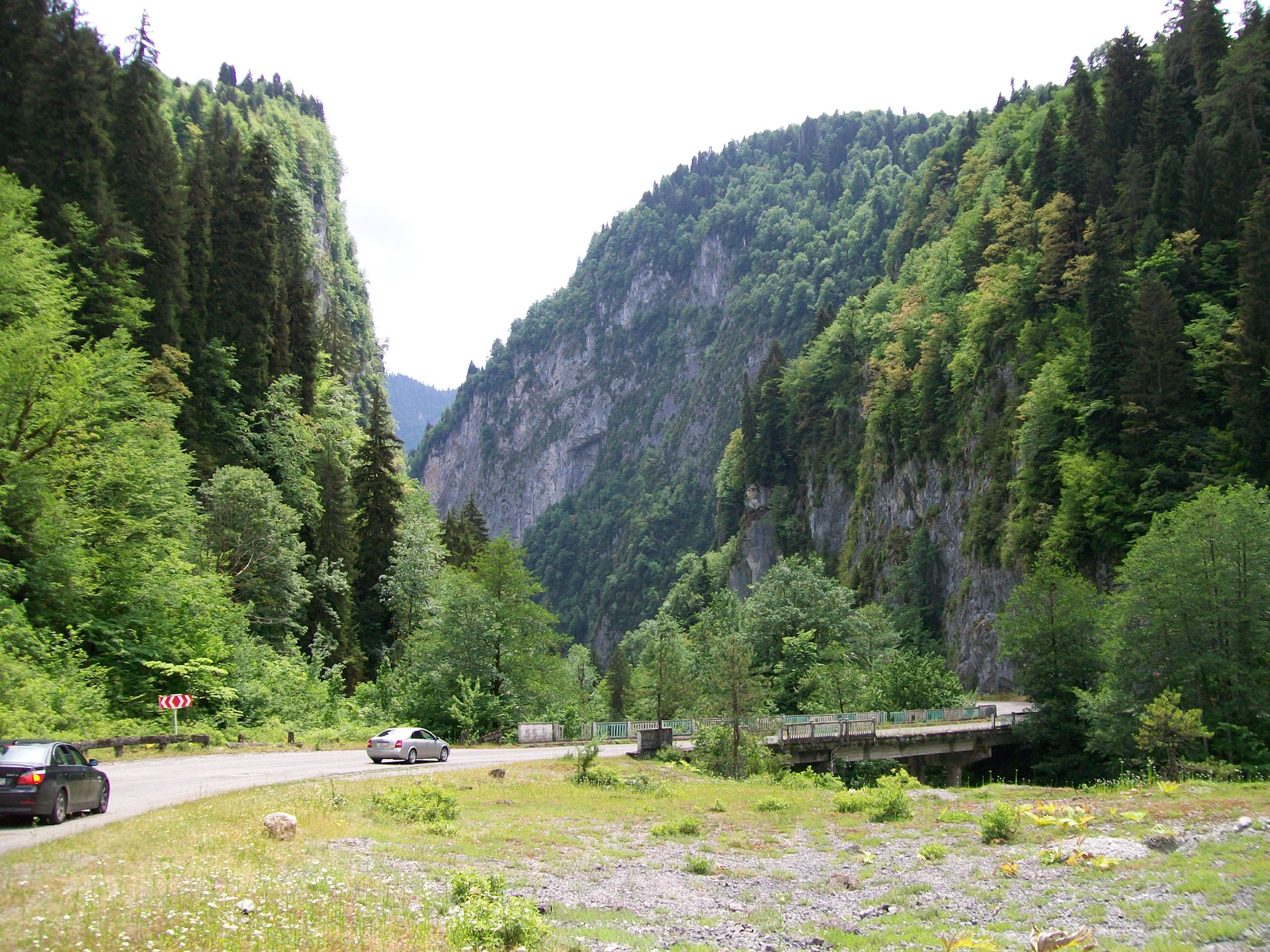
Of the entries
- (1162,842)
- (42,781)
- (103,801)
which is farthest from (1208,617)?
(42,781)

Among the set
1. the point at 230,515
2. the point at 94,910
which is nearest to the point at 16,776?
the point at 94,910

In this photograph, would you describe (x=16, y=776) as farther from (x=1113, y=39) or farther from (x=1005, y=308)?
(x=1113, y=39)

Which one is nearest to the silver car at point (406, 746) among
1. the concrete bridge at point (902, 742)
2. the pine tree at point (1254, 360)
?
the concrete bridge at point (902, 742)

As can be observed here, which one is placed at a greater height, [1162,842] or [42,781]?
[42,781]

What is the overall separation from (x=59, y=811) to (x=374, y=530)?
45.9 m

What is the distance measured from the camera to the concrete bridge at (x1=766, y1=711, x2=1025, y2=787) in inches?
1592

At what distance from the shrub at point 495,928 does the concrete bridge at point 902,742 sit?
30078 mm

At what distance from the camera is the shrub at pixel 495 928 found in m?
9.27

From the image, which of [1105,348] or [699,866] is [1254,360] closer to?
[1105,348]

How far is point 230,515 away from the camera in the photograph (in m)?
Answer: 41.2

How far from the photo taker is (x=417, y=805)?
59.9ft

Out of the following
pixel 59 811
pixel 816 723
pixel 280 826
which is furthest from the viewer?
pixel 816 723

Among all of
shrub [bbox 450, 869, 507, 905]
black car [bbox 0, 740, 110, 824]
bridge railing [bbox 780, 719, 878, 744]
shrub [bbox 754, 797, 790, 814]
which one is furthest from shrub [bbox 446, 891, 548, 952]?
bridge railing [bbox 780, 719, 878, 744]

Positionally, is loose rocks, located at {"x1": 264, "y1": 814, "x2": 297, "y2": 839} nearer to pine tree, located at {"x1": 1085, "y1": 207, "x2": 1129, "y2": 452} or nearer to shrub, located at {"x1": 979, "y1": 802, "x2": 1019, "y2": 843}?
shrub, located at {"x1": 979, "y1": 802, "x2": 1019, "y2": 843}
